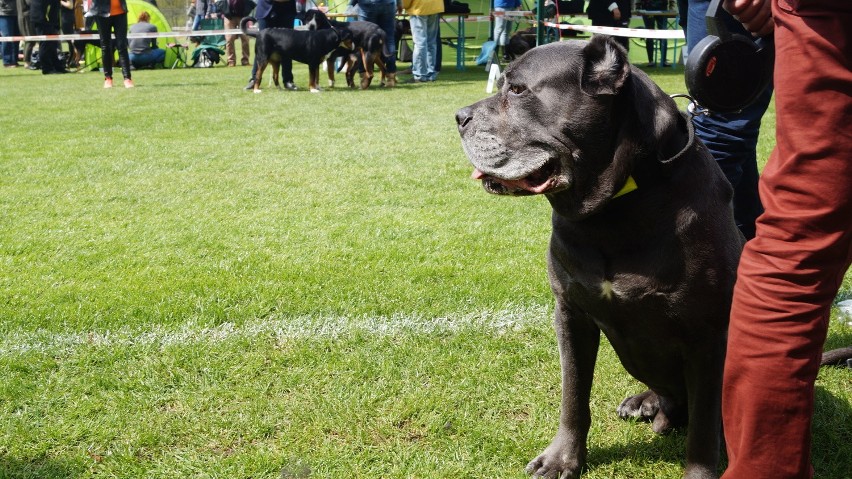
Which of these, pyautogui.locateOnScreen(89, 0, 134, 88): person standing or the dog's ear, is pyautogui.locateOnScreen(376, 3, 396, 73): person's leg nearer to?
pyautogui.locateOnScreen(89, 0, 134, 88): person standing

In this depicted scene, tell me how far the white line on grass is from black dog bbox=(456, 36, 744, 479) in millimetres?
1339

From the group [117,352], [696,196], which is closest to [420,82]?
[117,352]

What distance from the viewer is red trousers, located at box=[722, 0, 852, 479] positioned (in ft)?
5.79

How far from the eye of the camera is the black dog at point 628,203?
7.66 feet

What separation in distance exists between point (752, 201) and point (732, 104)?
1.22 metres

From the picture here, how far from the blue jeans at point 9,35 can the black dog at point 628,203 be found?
69.9 feet

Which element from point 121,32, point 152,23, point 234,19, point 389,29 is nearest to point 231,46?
point 234,19

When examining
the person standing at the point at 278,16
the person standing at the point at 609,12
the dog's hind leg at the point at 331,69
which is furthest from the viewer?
the person standing at the point at 609,12

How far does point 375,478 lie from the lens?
2.68 metres

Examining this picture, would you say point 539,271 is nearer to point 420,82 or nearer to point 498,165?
point 498,165

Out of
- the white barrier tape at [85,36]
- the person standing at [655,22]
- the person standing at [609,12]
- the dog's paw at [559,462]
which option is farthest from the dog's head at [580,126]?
the white barrier tape at [85,36]

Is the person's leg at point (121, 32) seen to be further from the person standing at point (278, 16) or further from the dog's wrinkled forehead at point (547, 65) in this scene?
the dog's wrinkled forehead at point (547, 65)

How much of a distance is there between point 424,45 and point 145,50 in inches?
318

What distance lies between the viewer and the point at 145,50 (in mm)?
20281
